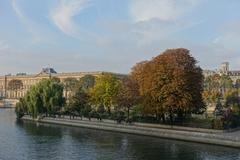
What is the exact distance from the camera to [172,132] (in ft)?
208

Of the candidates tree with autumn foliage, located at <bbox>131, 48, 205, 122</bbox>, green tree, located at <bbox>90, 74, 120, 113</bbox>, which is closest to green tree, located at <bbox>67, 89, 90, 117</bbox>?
green tree, located at <bbox>90, 74, 120, 113</bbox>

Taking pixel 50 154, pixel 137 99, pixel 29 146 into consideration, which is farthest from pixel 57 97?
pixel 50 154

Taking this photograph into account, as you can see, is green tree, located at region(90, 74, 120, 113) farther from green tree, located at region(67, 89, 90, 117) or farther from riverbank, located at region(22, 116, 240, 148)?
riverbank, located at region(22, 116, 240, 148)

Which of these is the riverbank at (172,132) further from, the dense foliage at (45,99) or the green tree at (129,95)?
the dense foliage at (45,99)

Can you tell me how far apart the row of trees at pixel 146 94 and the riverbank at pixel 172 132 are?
2.88 m

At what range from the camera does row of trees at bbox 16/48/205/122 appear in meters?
66.3

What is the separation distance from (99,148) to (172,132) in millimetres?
13832

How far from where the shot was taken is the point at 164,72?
67.4 meters

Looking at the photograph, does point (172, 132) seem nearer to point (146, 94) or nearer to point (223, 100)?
point (146, 94)

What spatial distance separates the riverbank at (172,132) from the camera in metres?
55.5

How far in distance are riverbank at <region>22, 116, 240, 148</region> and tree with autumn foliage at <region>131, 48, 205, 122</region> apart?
3.10 meters

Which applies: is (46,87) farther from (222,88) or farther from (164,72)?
(222,88)

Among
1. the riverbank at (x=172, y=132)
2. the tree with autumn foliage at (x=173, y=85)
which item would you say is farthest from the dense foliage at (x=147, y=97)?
the riverbank at (x=172, y=132)

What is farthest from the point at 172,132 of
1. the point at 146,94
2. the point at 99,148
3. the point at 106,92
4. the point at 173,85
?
the point at 106,92
